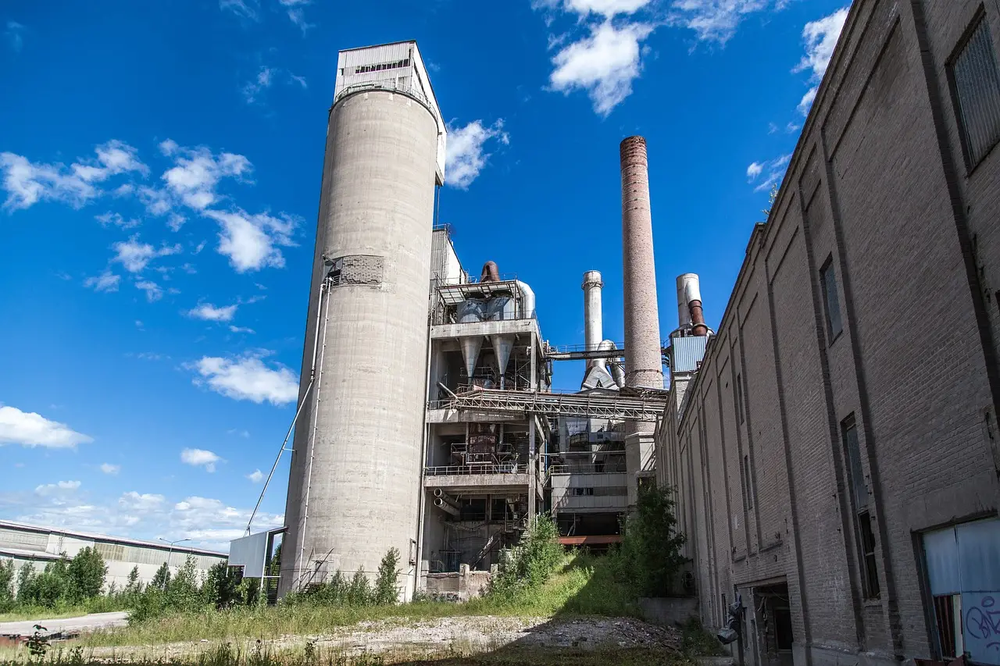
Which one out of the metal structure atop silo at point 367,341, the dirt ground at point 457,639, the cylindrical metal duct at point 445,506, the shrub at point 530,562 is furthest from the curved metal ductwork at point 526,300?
the dirt ground at point 457,639

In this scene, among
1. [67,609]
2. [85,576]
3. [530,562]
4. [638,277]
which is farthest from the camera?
[85,576]

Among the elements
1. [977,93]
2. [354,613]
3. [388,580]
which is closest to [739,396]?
[977,93]

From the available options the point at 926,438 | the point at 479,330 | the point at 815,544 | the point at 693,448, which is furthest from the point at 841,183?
the point at 479,330

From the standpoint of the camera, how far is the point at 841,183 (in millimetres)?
10156

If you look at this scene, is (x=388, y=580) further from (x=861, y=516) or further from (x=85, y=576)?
(x=85, y=576)

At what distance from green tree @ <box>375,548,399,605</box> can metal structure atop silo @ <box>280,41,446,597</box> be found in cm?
49

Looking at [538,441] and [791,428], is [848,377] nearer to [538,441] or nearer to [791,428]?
[791,428]

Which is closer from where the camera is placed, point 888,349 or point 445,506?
point 888,349

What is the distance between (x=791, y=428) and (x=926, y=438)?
5.12 metres

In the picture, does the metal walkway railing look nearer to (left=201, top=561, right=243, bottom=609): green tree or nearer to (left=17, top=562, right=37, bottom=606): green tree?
(left=201, top=561, right=243, bottom=609): green tree

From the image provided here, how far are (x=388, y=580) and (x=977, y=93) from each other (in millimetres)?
30562

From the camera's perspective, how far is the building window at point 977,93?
6.51 m

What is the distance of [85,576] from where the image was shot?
48.4 m

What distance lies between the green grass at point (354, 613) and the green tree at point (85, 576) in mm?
→ 25748
